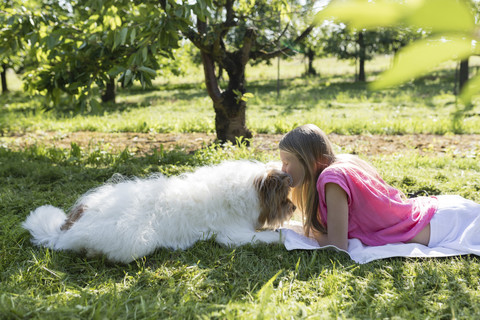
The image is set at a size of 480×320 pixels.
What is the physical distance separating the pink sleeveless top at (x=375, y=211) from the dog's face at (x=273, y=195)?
0.23 m

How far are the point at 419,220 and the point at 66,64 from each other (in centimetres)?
385

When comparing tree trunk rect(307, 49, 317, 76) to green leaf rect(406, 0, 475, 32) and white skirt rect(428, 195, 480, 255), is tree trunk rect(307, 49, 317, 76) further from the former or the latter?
green leaf rect(406, 0, 475, 32)

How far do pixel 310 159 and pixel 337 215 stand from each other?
42cm

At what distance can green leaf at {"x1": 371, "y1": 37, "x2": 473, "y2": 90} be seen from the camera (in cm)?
37

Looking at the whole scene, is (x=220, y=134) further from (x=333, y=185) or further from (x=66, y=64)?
(x=333, y=185)

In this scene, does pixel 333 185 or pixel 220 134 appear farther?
pixel 220 134

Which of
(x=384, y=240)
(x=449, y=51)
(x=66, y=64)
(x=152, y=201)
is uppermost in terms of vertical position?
(x=66, y=64)

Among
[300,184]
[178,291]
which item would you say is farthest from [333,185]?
[178,291]

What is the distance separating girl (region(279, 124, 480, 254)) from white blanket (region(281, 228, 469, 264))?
0.23 feet

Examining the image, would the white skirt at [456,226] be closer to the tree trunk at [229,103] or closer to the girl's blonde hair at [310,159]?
the girl's blonde hair at [310,159]

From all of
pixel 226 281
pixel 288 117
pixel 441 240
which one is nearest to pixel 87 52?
pixel 226 281

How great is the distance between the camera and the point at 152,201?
248 centimetres

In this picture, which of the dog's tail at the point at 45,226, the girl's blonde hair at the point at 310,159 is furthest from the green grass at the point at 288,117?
the dog's tail at the point at 45,226

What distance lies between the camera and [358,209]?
2.58 m
